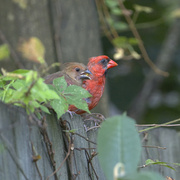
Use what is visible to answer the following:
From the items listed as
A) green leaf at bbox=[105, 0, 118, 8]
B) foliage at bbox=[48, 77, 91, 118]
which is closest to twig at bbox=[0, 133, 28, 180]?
foliage at bbox=[48, 77, 91, 118]

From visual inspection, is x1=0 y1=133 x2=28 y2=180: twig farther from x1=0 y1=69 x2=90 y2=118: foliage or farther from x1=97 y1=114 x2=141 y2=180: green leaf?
x1=97 y1=114 x2=141 y2=180: green leaf

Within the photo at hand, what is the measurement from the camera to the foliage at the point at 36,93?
1406 mm

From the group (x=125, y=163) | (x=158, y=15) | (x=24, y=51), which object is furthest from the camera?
(x=158, y=15)

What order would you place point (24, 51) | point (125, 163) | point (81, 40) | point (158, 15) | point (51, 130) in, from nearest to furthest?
point (125, 163) → point (51, 130) → point (24, 51) → point (81, 40) → point (158, 15)

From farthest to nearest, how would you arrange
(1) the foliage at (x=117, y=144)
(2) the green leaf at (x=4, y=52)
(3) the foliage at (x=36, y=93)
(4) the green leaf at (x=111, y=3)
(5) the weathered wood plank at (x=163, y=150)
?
(4) the green leaf at (x=111, y=3) < (2) the green leaf at (x=4, y=52) < (5) the weathered wood plank at (x=163, y=150) < (3) the foliage at (x=36, y=93) < (1) the foliage at (x=117, y=144)

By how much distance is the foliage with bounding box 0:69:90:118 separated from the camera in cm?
141

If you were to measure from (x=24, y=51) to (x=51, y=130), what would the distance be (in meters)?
2.01

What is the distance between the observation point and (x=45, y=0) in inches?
149

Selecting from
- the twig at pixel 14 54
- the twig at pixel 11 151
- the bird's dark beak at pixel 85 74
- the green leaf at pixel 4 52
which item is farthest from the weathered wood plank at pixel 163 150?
the green leaf at pixel 4 52

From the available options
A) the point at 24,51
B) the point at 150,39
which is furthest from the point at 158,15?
the point at 24,51

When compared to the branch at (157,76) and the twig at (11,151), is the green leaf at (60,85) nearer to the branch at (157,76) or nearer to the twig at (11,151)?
the twig at (11,151)

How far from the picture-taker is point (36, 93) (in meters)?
1.43

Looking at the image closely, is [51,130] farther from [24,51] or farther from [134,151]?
[24,51]

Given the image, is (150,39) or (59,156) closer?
(59,156)
